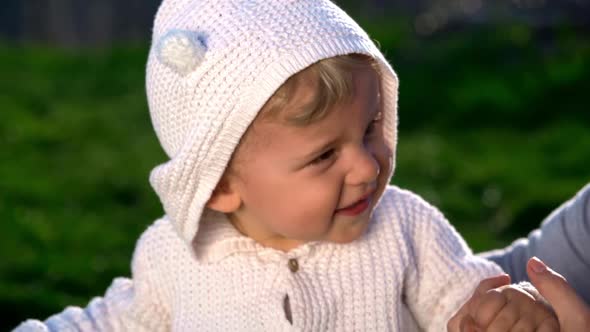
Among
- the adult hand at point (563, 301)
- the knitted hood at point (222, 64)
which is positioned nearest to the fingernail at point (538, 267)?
the adult hand at point (563, 301)

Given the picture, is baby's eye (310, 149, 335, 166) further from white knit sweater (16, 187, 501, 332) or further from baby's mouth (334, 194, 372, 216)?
white knit sweater (16, 187, 501, 332)

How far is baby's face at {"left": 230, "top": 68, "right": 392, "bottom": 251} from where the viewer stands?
247 cm

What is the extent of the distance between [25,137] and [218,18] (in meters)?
4.06

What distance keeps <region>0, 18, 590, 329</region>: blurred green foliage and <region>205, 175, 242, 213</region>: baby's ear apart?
1402mm

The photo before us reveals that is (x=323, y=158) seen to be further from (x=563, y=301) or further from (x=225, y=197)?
(x=563, y=301)

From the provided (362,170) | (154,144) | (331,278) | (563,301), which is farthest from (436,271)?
(154,144)

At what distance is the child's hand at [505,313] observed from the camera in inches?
89.2

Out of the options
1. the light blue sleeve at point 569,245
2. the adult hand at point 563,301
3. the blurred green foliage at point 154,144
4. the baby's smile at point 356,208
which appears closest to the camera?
the adult hand at point 563,301

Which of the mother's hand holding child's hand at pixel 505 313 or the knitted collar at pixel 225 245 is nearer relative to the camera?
the mother's hand holding child's hand at pixel 505 313

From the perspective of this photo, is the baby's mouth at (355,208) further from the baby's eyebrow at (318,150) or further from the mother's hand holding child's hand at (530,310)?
the mother's hand holding child's hand at (530,310)

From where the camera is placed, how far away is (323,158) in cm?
251

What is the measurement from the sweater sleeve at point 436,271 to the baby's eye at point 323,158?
384 mm

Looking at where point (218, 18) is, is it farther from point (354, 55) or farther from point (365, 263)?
point (365, 263)

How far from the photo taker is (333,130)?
8.06 feet
